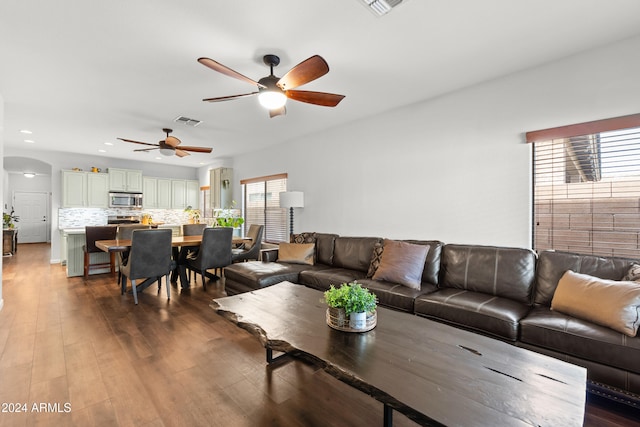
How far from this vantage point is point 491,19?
2133 mm

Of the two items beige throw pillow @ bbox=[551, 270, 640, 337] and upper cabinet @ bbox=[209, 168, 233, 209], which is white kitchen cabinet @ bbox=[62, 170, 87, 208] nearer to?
upper cabinet @ bbox=[209, 168, 233, 209]

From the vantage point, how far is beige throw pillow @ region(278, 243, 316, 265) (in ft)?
13.7

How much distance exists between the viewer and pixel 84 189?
23.2 feet

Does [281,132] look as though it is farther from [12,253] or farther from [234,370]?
[12,253]

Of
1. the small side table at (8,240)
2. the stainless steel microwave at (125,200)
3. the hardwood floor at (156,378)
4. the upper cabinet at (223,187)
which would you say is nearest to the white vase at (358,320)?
the hardwood floor at (156,378)

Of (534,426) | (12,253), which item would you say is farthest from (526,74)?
(12,253)

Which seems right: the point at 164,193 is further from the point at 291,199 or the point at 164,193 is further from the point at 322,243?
the point at 322,243

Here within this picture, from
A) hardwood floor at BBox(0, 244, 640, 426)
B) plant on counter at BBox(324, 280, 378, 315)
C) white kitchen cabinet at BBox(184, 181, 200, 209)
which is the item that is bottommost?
hardwood floor at BBox(0, 244, 640, 426)

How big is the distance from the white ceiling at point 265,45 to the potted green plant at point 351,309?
1.93 meters

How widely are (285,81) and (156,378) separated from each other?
98.1 inches

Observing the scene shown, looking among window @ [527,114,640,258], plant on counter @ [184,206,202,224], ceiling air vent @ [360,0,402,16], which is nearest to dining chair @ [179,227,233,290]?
plant on counter @ [184,206,202,224]

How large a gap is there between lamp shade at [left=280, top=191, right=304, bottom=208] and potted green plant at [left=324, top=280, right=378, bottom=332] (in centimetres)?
334

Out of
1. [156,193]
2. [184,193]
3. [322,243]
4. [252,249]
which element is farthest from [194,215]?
[322,243]

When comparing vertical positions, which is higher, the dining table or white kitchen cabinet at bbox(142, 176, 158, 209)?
Answer: white kitchen cabinet at bbox(142, 176, 158, 209)
